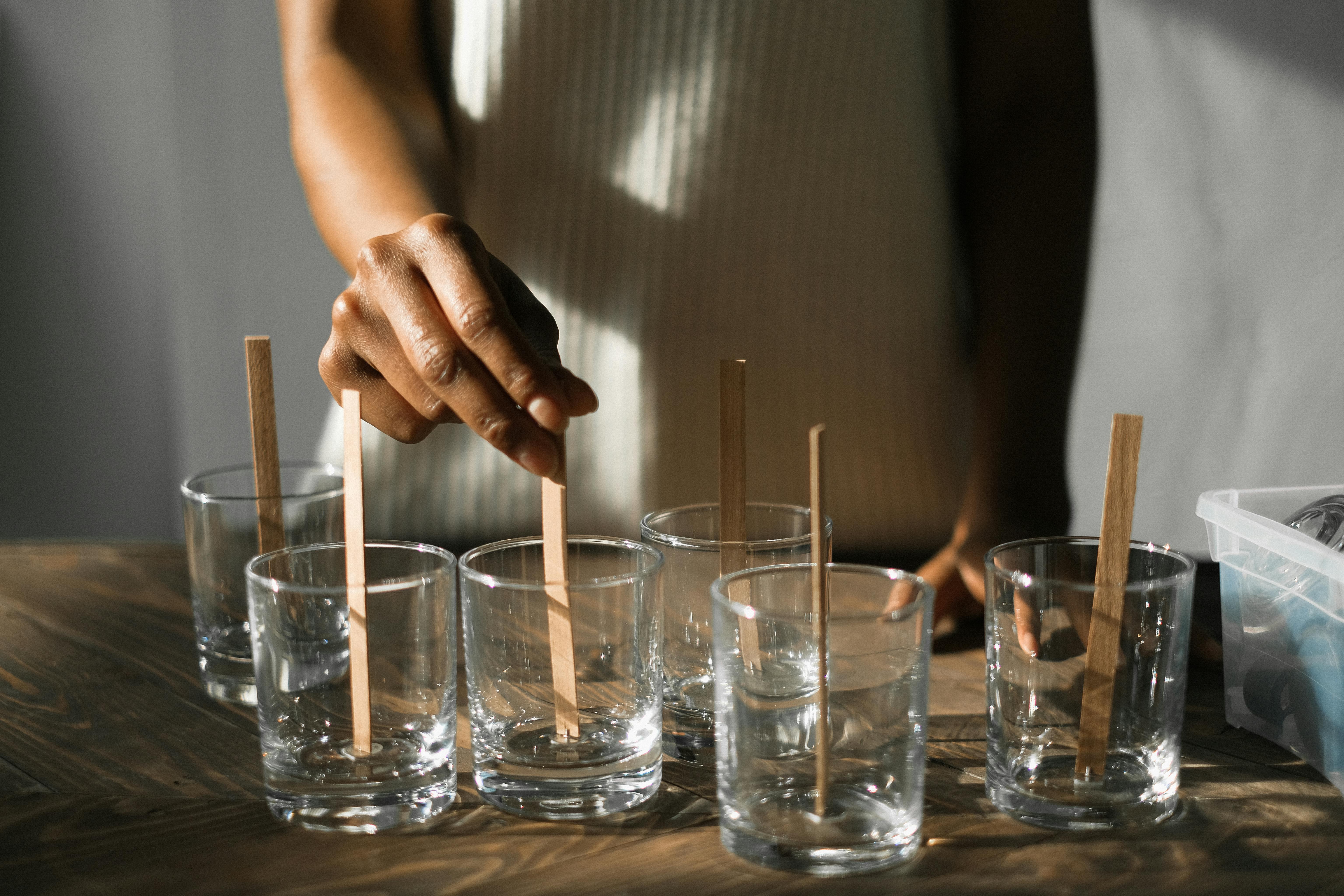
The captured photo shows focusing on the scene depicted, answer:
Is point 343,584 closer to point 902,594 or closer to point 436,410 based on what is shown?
point 436,410

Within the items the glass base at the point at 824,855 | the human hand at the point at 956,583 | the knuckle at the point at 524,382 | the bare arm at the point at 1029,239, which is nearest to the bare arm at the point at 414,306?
the knuckle at the point at 524,382

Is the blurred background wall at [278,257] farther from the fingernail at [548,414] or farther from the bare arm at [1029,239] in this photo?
the fingernail at [548,414]

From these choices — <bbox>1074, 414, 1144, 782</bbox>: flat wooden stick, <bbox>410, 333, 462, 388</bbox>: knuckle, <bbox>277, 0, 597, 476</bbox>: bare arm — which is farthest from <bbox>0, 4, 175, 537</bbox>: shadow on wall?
<bbox>1074, 414, 1144, 782</bbox>: flat wooden stick

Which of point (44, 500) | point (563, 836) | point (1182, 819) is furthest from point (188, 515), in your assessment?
point (44, 500)

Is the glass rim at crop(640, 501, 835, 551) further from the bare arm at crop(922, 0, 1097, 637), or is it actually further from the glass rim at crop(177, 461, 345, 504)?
the bare arm at crop(922, 0, 1097, 637)

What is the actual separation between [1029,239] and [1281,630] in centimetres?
Result: 67

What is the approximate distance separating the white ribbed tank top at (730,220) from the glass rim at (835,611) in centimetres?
75

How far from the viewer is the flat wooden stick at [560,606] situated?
604 mm

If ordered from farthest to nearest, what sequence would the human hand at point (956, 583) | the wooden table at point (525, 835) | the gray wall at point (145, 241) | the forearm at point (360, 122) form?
1. the gray wall at point (145, 241)
2. the forearm at point (360, 122)
3. the human hand at point (956, 583)
4. the wooden table at point (525, 835)

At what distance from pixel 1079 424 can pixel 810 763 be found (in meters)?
1.17

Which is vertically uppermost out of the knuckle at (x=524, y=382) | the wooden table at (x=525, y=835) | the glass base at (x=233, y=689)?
the knuckle at (x=524, y=382)

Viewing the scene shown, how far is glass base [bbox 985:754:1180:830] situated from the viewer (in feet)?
1.93

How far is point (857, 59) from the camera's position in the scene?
4.29 ft

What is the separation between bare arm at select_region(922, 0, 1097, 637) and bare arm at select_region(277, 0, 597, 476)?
1.94ft
